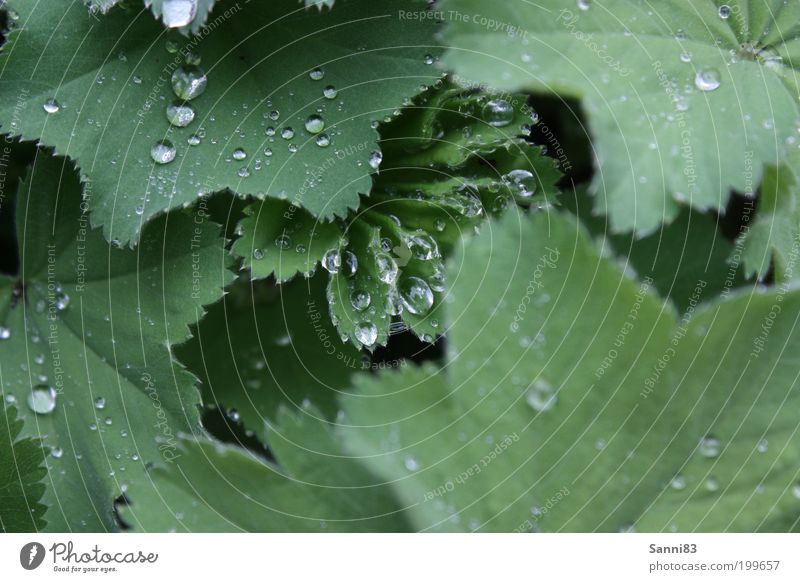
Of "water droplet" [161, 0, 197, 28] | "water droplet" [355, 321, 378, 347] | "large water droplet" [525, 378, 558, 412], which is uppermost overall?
"water droplet" [161, 0, 197, 28]

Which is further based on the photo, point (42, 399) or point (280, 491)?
point (42, 399)

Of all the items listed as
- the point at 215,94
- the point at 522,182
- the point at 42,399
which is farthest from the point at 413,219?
the point at 42,399

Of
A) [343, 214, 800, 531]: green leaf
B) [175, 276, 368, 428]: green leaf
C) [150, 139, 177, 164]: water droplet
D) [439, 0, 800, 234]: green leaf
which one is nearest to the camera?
[343, 214, 800, 531]: green leaf

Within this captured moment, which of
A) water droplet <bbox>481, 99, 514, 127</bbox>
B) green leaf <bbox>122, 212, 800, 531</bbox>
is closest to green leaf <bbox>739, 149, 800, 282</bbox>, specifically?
green leaf <bbox>122, 212, 800, 531</bbox>

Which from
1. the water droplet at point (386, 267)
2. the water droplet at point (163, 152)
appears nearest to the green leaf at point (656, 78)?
the water droplet at point (386, 267)

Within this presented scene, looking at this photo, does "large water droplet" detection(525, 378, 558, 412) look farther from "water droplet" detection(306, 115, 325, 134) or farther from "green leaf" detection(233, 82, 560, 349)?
"water droplet" detection(306, 115, 325, 134)
